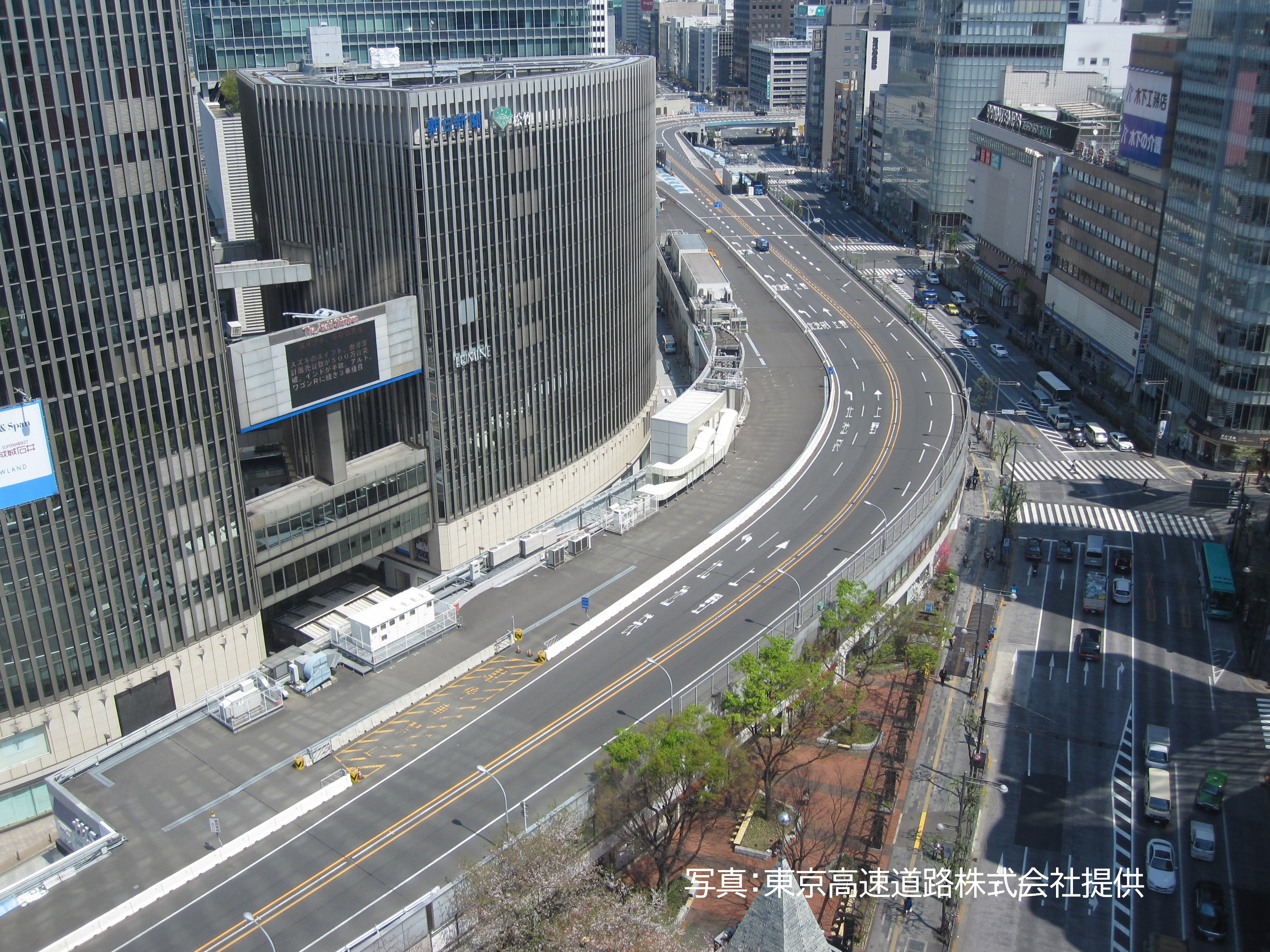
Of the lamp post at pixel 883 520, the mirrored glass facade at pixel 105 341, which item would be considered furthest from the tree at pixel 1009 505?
the mirrored glass facade at pixel 105 341

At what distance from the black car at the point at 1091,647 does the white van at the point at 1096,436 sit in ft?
163

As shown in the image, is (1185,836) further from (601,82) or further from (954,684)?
(601,82)

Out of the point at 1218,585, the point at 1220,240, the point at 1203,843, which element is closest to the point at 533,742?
the point at 1203,843

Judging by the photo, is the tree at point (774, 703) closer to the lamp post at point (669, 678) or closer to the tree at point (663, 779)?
the tree at point (663, 779)

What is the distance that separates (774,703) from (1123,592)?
165ft

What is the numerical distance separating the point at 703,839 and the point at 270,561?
39.9 meters

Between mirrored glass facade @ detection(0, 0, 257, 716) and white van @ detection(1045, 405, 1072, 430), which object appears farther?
white van @ detection(1045, 405, 1072, 430)

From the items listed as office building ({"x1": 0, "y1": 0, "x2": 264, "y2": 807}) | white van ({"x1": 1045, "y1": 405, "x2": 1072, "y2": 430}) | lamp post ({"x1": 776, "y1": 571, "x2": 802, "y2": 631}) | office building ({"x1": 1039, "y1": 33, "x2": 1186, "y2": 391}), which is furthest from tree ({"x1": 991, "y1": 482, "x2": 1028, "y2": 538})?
office building ({"x1": 0, "y1": 0, "x2": 264, "y2": 807})

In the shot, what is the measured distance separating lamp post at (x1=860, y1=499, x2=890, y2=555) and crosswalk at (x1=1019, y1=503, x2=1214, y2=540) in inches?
921

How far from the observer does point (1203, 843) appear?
256ft

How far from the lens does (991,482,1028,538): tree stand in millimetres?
119438

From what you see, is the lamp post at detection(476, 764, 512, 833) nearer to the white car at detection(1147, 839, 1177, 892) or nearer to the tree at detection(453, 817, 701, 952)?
the tree at detection(453, 817, 701, 952)

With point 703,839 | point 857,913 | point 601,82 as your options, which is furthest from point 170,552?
point 601,82

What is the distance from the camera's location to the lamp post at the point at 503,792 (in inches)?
2680
